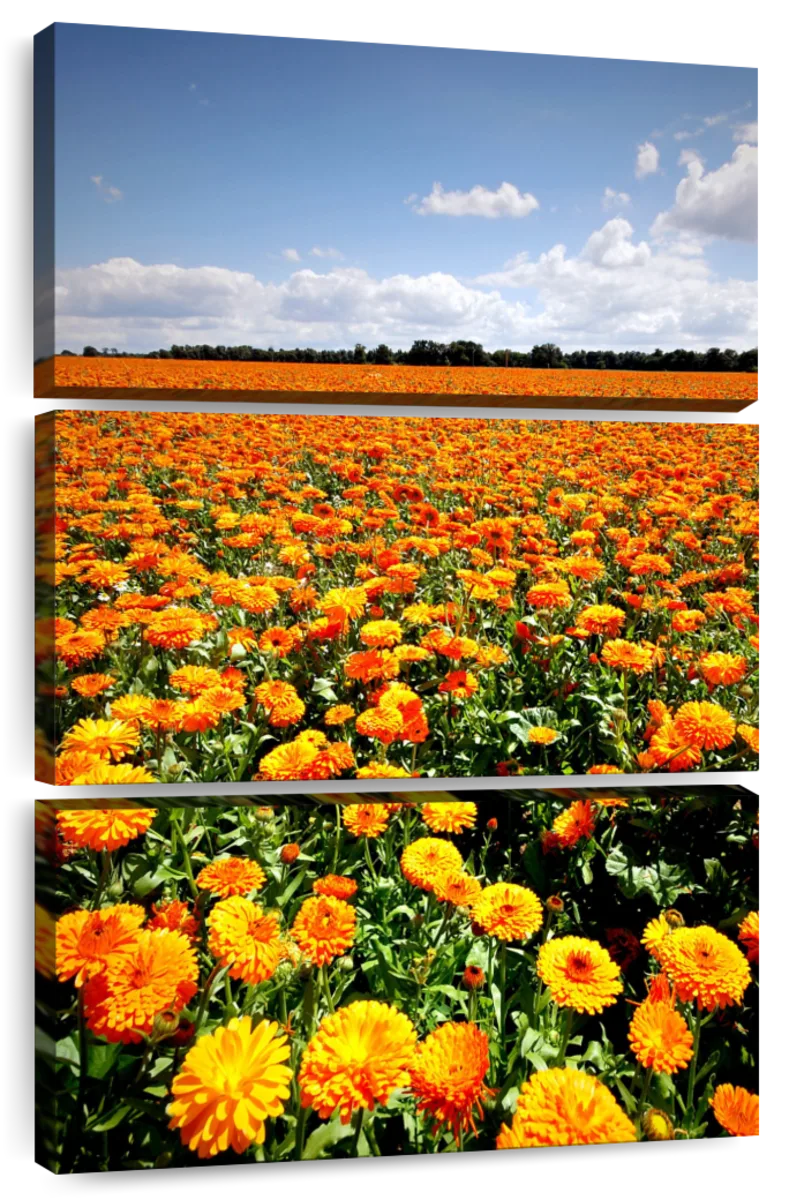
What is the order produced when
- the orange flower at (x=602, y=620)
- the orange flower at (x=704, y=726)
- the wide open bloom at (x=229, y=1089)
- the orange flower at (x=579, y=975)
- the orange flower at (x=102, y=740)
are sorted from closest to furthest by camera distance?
1. the wide open bloom at (x=229, y=1089)
2. the orange flower at (x=579, y=975)
3. the orange flower at (x=102, y=740)
4. the orange flower at (x=704, y=726)
5. the orange flower at (x=602, y=620)

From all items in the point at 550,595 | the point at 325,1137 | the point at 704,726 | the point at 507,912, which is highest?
the point at 550,595

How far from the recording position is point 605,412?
445 mm

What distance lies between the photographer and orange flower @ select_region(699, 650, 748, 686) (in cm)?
100

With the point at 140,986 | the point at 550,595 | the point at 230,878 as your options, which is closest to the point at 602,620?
the point at 550,595

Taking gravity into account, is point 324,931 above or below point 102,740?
below

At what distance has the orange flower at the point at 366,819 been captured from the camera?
67cm

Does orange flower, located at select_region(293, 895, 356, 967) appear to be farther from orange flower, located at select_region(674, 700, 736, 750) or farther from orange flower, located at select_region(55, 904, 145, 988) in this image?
orange flower, located at select_region(674, 700, 736, 750)

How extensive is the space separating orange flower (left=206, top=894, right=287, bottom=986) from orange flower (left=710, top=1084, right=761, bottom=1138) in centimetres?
29

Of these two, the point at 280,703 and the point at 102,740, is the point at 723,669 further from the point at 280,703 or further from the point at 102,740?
the point at 102,740

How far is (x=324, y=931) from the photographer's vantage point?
0.53 m

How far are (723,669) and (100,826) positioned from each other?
2.55ft

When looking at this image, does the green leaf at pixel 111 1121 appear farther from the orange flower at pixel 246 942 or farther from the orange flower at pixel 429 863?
the orange flower at pixel 429 863

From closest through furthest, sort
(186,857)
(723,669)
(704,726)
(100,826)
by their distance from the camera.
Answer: (100,826)
(186,857)
(704,726)
(723,669)

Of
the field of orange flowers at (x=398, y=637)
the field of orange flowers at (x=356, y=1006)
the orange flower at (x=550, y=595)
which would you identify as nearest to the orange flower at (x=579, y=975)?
the field of orange flowers at (x=356, y=1006)
